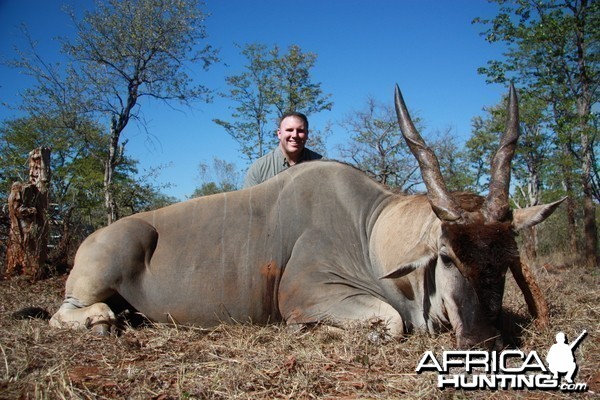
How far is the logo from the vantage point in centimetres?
199

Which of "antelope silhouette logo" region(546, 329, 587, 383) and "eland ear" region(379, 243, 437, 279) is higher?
"eland ear" region(379, 243, 437, 279)

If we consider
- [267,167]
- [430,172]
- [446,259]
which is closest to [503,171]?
[430,172]

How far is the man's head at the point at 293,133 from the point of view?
5.22m

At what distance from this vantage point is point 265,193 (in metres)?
3.72

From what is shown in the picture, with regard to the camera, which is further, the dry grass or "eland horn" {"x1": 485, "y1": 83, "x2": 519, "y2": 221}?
"eland horn" {"x1": 485, "y1": 83, "x2": 519, "y2": 221}

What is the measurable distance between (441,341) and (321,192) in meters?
1.40

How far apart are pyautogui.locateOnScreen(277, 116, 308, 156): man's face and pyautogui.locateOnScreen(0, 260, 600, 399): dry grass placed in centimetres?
248

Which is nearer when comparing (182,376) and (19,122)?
(182,376)

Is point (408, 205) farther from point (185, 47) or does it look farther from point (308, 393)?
point (185, 47)

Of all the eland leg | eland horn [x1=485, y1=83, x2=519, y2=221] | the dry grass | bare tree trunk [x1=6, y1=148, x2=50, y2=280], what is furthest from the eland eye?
bare tree trunk [x1=6, y1=148, x2=50, y2=280]

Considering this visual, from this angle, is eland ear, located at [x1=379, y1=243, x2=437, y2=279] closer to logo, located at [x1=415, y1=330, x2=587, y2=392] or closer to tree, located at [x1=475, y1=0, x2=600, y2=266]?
logo, located at [x1=415, y1=330, x2=587, y2=392]

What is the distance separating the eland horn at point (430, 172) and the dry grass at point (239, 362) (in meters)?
0.73

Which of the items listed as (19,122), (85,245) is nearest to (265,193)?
(85,245)

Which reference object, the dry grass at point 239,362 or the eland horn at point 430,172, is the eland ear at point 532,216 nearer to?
the eland horn at point 430,172
